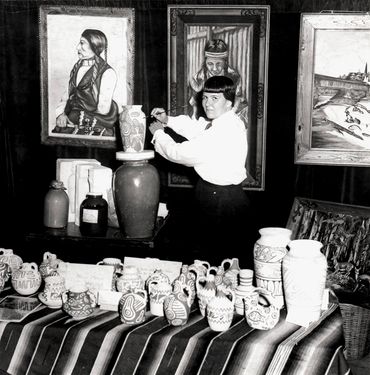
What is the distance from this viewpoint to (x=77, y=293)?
2785 mm

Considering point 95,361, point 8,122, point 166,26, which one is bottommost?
point 95,361

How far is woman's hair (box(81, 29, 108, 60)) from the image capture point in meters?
4.67

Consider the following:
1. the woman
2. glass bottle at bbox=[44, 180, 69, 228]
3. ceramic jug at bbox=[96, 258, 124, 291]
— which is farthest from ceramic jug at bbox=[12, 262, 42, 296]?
the woman

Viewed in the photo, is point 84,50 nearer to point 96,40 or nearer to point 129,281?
point 96,40

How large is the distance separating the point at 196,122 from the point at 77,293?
1.76 metres

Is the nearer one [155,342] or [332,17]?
[155,342]

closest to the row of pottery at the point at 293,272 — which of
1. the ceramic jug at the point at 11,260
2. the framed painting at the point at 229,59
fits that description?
the ceramic jug at the point at 11,260

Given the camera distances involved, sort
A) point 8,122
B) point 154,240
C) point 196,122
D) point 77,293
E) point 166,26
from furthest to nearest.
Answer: point 8,122 < point 166,26 < point 196,122 < point 154,240 < point 77,293

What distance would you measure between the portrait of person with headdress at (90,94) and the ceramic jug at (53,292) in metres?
2.04

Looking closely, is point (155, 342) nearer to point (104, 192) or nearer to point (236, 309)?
point (236, 309)

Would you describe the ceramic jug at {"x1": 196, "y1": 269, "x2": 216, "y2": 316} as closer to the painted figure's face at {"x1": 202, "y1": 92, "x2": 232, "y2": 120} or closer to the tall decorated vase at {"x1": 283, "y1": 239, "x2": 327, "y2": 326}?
the tall decorated vase at {"x1": 283, "y1": 239, "x2": 327, "y2": 326}

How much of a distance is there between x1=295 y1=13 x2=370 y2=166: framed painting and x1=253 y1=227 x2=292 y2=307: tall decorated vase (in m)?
1.80

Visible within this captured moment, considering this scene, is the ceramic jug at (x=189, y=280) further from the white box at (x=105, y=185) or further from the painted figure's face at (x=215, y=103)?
the painted figure's face at (x=215, y=103)

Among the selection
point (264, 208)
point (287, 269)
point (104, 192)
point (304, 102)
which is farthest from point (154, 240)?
point (304, 102)
